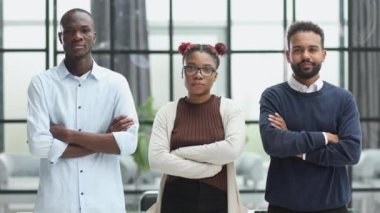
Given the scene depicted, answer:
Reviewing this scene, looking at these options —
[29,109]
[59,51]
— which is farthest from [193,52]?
[59,51]

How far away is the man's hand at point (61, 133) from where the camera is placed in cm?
312

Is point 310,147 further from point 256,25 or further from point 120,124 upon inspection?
point 256,25

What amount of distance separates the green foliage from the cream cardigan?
3025mm

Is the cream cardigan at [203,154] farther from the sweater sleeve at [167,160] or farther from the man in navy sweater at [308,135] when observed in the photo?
the man in navy sweater at [308,135]

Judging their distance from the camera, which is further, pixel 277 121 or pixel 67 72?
pixel 67 72

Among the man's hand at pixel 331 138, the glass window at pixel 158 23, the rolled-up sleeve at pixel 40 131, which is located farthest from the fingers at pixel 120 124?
the glass window at pixel 158 23

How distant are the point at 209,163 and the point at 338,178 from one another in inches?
22.2

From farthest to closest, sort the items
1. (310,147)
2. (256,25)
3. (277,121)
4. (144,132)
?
(256,25)
(144,132)
(277,121)
(310,147)

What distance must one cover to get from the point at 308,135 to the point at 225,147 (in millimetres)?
356

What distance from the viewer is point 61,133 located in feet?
10.3

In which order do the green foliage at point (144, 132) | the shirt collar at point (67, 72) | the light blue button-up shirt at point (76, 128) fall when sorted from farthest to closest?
the green foliage at point (144, 132), the shirt collar at point (67, 72), the light blue button-up shirt at point (76, 128)

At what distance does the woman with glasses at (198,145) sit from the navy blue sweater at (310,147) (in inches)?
6.6

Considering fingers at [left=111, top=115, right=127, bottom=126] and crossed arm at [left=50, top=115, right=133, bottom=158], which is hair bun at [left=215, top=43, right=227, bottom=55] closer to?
fingers at [left=111, top=115, right=127, bottom=126]

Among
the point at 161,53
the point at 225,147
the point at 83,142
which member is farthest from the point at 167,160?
the point at 161,53
